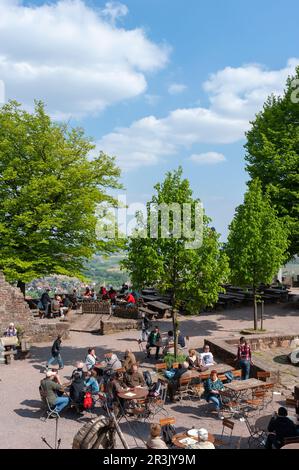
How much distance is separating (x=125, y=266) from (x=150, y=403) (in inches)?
227

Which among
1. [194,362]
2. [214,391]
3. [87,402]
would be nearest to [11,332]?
[87,402]

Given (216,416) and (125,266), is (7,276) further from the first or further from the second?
(216,416)

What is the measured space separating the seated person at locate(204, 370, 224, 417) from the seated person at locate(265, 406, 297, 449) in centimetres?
285

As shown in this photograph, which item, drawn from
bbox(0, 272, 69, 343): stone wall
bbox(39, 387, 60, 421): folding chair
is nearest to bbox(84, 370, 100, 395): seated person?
bbox(39, 387, 60, 421): folding chair

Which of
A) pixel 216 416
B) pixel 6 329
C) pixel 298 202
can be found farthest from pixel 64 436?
pixel 298 202

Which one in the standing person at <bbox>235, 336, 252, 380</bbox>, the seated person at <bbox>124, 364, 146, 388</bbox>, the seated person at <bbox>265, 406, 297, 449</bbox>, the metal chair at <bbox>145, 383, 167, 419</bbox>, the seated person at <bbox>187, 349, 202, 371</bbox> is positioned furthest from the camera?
the seated person at <bbox>187, 349, 202, 371</bbox>

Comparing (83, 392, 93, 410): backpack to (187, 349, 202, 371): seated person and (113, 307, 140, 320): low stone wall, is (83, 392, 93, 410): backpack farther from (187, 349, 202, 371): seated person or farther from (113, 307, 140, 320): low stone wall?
(113, 307, 140, 320): low stone wall

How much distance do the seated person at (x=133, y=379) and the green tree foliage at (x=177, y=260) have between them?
4.06 metres

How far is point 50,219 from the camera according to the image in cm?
2519

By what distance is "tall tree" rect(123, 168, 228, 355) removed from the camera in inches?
656

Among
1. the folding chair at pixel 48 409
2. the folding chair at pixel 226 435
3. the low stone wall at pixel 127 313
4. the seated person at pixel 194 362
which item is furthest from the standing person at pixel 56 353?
the low stone wall at pixel 127 313

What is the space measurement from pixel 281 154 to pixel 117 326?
569 inches

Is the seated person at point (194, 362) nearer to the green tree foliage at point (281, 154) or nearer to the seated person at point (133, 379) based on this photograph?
the seated person at point (133, 379)
